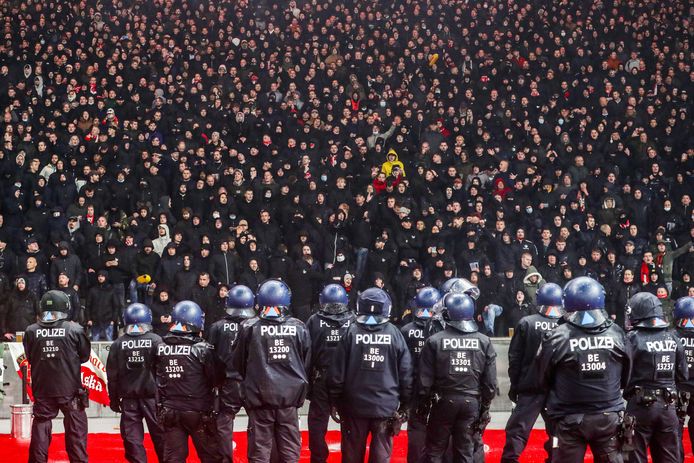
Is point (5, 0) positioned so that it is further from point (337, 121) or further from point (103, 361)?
point (103, 361)

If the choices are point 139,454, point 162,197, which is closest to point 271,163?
point 162,197

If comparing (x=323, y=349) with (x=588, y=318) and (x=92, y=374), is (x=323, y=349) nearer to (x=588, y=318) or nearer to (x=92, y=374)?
(x=588, y=318)

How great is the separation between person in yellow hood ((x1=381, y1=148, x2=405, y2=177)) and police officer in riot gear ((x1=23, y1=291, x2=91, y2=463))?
10235 mm

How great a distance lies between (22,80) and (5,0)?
390 centimetres

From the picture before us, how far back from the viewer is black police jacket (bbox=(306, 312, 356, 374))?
10.3 m

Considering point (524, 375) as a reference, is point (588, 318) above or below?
above

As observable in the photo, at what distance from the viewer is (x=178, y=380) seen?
941 cm

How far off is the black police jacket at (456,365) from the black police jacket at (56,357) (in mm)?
3728

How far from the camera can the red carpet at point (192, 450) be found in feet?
37.7

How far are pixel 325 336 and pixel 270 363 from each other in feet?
4.22

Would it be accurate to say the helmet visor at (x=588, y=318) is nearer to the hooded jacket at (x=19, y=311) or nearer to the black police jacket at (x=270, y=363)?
the black police jacket at (x=270, y=363)

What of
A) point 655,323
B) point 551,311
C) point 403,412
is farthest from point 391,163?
point 655,323

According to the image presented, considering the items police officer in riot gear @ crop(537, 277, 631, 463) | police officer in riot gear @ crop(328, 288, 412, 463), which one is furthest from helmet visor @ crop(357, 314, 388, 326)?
police officer in riot gear @ crop(537, 277, 631, 463)

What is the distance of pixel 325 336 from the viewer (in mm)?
10312
